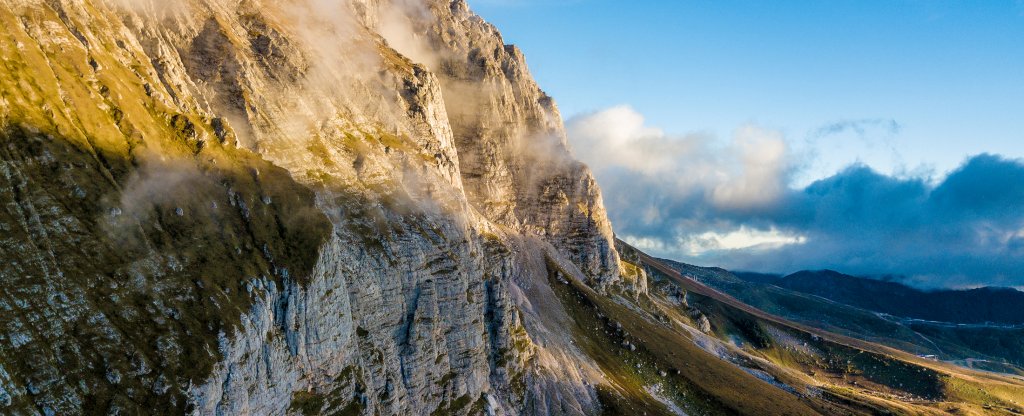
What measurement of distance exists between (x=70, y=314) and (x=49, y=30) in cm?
6076

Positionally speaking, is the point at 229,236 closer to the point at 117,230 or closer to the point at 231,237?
the point at 231,237

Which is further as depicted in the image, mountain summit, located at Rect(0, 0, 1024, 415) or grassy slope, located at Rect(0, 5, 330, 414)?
mountain summit, located at Rect(0, 0, 1024, 415)

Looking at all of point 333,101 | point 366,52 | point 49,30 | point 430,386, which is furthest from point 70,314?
point 366,52

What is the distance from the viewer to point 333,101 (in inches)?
6319

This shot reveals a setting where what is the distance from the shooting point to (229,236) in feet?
324

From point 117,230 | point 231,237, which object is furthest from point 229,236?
point 117,230

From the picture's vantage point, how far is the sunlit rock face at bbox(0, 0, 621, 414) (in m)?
72.1

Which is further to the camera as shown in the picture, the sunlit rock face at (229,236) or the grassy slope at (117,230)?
the sunlit rock face at (229,236)

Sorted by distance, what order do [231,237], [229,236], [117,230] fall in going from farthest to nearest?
[231,237] → [229,236] → [117,230]

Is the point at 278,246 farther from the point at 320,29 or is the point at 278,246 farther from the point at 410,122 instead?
the point at 320,29

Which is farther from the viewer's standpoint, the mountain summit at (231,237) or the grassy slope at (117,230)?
the mountain summit at (231,237)

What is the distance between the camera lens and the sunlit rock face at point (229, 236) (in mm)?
72062

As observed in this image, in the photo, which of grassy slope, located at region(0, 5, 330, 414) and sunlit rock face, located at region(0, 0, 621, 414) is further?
sunlit rock face, located at region(0, 0, 621, 414)

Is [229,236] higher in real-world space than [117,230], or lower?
higher
